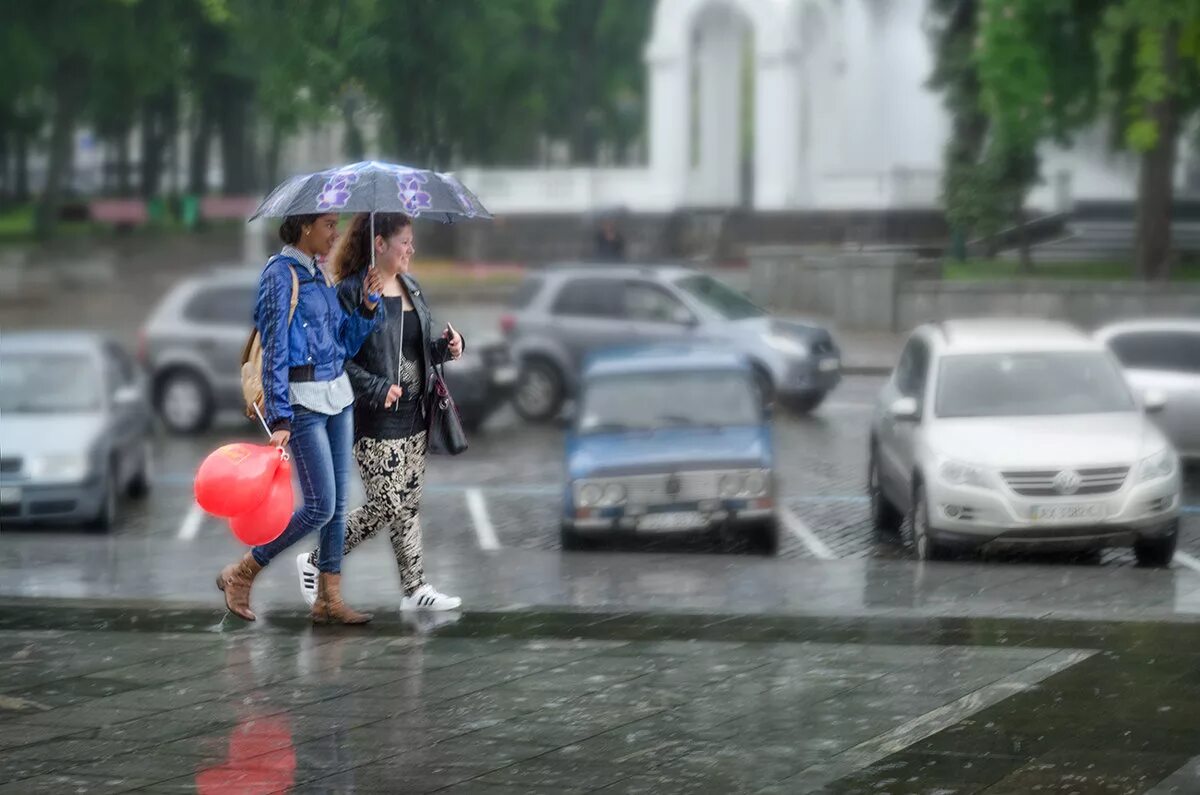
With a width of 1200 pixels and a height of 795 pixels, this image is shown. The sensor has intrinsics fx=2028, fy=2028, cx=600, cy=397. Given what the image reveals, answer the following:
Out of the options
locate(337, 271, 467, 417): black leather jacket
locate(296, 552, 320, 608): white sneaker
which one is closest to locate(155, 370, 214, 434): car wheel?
locate(296, 552, 320, 608): white sneaker

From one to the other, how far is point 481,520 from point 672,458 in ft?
8.11

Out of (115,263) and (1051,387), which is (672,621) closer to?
(1051,387)

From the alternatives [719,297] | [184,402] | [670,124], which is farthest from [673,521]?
[670,124]

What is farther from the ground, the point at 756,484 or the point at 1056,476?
the point at 1056,476

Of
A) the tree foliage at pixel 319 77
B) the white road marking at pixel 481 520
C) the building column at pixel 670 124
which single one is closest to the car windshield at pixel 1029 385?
the white road marking at pixel 481 520

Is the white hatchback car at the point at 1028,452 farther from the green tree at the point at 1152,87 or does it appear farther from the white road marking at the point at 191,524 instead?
the green tree at the point at 1152,87

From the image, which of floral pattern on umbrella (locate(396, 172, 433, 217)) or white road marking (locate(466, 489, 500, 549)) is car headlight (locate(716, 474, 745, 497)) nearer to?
white road marking (locate(466, 489, 500, 549))

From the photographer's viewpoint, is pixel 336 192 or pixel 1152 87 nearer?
pixel 336 192

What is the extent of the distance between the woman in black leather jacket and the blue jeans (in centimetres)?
13

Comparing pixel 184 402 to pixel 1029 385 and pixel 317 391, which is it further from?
pixel 317 391

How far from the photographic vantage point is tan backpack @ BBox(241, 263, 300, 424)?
7715 millimetres

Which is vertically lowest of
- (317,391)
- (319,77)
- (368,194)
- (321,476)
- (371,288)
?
(321,476)

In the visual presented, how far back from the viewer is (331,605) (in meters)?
8.25

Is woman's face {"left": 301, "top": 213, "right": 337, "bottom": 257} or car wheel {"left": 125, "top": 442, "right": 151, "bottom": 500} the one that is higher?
woman's face {"left": 301, "top": 213, "right": 337, "bottom": 257}
